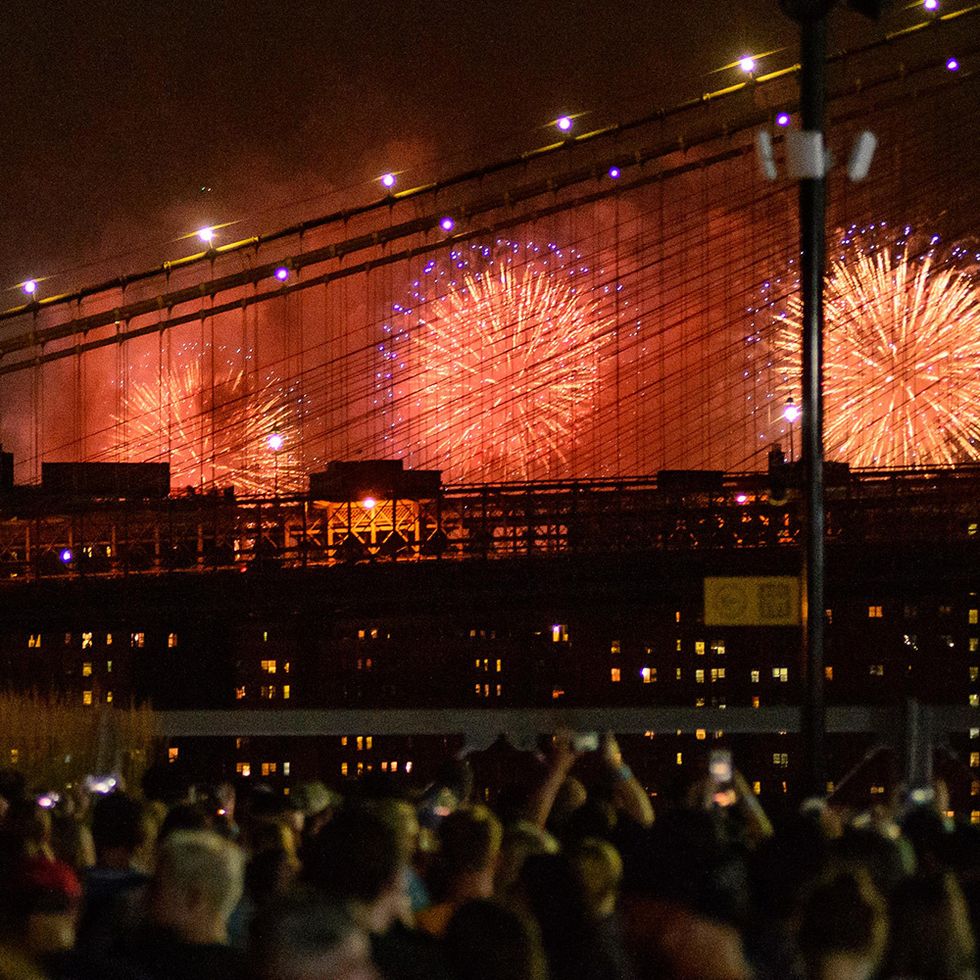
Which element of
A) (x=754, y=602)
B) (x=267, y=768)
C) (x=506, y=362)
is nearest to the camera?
(x=754, y=602)

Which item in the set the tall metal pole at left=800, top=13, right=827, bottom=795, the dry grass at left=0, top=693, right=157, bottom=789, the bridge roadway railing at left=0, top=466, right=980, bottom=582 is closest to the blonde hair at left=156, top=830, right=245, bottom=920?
the tall metal pole at left=800, top=13, right=827, bottom=795

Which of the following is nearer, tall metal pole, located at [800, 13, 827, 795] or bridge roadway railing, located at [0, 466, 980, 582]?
tall metal pole, located at [800, 13, 827, 795]

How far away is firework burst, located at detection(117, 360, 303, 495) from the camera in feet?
151

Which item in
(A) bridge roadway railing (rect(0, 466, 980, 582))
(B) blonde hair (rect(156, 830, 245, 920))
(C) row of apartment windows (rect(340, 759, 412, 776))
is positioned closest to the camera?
(B) blonde hair (rect(156, 830, 245, 920))

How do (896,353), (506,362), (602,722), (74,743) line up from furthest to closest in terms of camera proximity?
(506,362) < (896,353) < (74,743) < (602,722)

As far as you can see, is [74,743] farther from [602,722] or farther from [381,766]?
[381,766]

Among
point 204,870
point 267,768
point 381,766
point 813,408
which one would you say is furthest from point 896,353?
point 204,870

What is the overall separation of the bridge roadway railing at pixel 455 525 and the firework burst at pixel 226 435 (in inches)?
364

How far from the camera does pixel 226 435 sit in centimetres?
4866

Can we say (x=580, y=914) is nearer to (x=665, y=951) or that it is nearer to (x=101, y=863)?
(x=665, y=951)

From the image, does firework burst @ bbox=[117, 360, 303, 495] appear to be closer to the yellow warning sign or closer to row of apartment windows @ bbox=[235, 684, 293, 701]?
Answer: row of apartment windows @ bbox=[235, 684, 293, 701]

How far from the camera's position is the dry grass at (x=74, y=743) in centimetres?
1281

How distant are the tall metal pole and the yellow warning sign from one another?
43cm

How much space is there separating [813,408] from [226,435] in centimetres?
3784
